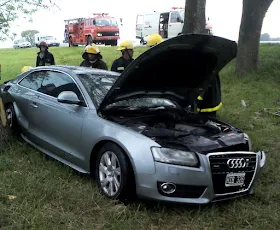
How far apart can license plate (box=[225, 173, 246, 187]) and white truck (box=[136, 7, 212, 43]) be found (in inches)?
795

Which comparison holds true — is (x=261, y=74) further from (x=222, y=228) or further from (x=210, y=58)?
(x=222, y=228)

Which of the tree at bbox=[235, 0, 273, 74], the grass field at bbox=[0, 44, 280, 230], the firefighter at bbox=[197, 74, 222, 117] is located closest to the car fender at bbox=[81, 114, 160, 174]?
the grass field at bbox=[0, 44, 280, 230]

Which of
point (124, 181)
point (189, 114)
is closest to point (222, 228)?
point (124, 181)

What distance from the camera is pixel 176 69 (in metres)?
4.32

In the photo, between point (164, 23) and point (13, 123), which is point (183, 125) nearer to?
point (13, 123)

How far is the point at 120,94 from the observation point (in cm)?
411

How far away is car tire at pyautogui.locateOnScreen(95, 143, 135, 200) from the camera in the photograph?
11.5 ft

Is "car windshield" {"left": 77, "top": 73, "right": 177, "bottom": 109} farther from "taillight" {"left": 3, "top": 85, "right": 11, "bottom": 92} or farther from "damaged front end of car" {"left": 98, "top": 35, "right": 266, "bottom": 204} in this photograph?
"taillight" {"left": 3, "top": 85, "right": 11, "bottom": 92}

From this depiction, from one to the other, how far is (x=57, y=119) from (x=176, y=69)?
1.55 metres

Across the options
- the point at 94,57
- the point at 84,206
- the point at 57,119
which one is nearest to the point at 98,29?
the point at 94,57

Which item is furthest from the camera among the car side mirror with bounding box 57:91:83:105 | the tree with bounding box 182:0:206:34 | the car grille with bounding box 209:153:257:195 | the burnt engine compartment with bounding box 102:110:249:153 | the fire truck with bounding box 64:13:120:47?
the fire truck with bounding box 64:13:120:47

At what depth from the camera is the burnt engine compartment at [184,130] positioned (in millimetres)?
3541

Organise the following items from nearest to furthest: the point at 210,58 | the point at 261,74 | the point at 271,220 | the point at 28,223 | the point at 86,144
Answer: the point at 28,223 → the point at 271,220 → the point at 86,144 → the point at 210,58 → the point at 261,74

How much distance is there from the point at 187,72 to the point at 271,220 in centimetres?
190
